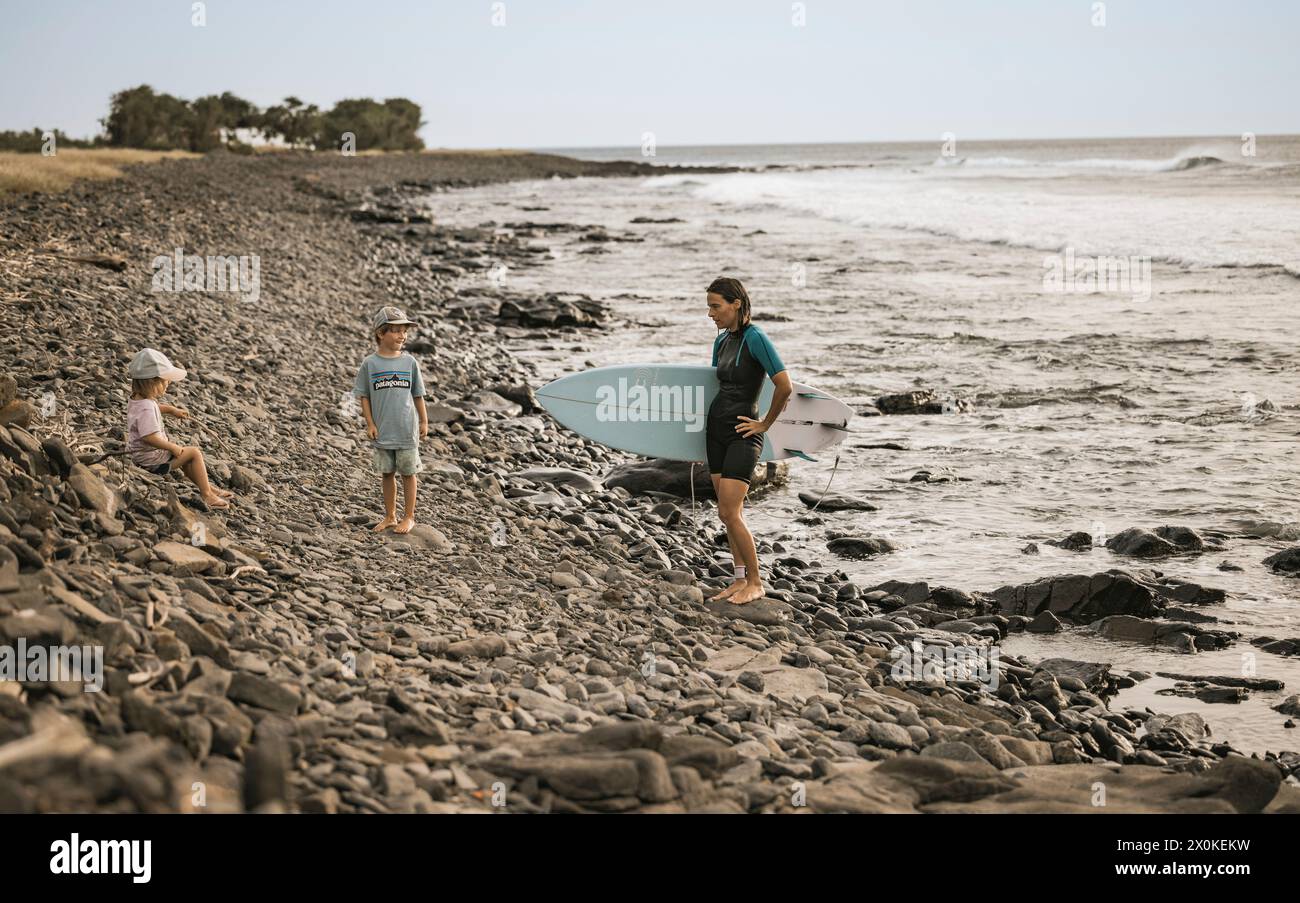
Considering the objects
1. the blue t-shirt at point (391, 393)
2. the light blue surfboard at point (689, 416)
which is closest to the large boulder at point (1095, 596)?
the light blue surfboard at point (689, 416)

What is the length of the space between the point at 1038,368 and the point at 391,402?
1180cm

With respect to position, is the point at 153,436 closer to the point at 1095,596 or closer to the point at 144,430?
the point at 144,430

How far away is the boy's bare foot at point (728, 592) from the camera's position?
768 centimetres

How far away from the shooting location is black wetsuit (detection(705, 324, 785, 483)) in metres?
7.43

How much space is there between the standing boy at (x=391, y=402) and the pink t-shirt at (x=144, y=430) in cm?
130

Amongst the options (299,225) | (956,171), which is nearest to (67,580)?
(299,225)

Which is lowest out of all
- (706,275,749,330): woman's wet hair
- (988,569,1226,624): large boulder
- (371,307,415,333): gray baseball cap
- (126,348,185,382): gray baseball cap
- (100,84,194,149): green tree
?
(988,569,1226,624): large boulder

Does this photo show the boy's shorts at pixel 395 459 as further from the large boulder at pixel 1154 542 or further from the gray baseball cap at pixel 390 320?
the large boulder at pixel 1154 542

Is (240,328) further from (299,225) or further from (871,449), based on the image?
(299,225)

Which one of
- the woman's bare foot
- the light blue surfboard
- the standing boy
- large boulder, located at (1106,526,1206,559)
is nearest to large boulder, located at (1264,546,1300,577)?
large boulder, located at (1106,526,1206,559)

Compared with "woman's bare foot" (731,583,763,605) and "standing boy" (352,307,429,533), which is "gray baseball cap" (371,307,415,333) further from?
"woman's bare foot" (731,583,763,605)

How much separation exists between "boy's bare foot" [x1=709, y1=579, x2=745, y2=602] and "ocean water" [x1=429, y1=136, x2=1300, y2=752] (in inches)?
55.8

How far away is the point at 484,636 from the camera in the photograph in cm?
609

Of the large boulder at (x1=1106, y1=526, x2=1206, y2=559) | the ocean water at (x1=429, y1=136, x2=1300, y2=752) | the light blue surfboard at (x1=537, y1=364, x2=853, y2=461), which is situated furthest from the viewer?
the light blue surfboard at (x1=537, y1=364, x2=853, y2=461)
